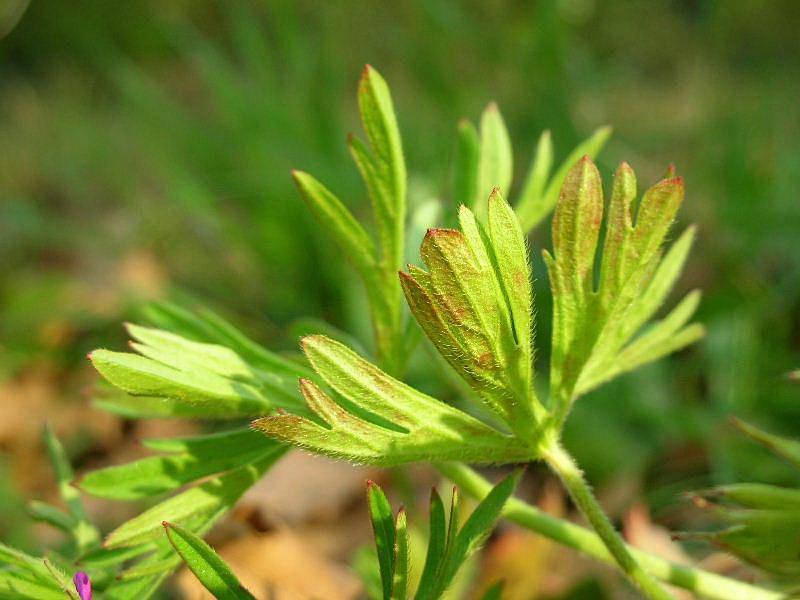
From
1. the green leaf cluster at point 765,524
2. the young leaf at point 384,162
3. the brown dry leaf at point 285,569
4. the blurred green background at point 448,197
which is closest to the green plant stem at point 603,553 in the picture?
the green leaf cluster at point 765,524

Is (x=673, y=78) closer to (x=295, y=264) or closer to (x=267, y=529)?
(x=295, y=264)

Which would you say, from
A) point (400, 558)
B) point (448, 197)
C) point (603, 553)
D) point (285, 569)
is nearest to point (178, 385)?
point (400, 558)

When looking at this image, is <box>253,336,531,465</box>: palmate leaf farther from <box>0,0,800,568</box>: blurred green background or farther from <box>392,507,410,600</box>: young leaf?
<box>0,0,800,568</box>: blurred green background

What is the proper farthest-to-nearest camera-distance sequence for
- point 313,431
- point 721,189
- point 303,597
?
point 721,189 < point 303,597 < point 313,431

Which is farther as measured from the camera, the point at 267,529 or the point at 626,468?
the point at 626,468

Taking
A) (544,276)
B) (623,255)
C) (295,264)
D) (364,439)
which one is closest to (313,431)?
(364,439)

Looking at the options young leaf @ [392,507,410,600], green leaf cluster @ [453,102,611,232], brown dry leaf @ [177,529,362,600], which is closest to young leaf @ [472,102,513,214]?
green leaf cluster @ [453,102,611,232]
